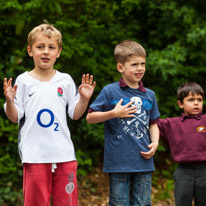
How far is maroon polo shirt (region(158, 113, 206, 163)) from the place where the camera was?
3.25m

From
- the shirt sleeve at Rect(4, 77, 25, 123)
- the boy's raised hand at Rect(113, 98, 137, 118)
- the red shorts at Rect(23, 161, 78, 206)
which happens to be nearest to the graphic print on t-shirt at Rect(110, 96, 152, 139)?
the boy's raised hand at Rect(113, 98, 137, 118)

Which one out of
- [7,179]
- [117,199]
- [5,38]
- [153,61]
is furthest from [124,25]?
[117,199]

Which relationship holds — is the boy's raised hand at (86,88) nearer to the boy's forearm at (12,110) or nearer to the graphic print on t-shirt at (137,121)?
the graphic print on t-shirt at (137,121)

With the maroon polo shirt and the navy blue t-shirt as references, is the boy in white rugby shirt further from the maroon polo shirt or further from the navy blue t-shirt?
the maroon polo shirt

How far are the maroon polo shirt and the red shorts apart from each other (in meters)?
1.06

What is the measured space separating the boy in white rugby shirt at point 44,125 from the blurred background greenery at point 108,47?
1878 mm

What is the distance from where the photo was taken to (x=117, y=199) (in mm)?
2900

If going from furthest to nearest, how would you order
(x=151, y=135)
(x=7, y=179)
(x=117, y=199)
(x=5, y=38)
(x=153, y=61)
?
1. (x=153, y=61)
2. (x=7, y=179)
3. (x=5, y=38)
4. (x=151, y=135)
5. (x=117, y=199)

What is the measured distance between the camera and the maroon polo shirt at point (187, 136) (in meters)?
3.25

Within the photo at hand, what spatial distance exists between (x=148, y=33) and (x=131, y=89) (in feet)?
12.0

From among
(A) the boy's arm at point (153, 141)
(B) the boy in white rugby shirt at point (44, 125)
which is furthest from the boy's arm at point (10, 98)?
(A) the boy's arm at point (153, 141)

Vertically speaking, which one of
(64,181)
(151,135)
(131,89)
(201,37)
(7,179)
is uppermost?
(201,37)

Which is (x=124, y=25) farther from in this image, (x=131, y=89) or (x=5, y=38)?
(x=131, y=89)

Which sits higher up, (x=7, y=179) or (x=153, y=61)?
(x=153, y=61)
